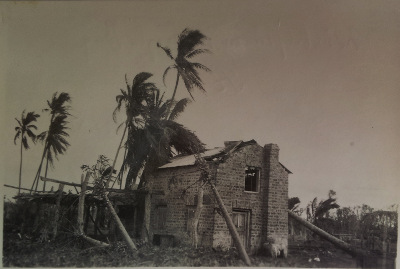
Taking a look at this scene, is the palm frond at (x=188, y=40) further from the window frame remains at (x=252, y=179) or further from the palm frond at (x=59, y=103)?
the window frame remains at (x=252, y=179)

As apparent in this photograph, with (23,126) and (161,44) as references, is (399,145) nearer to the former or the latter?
(161,44)

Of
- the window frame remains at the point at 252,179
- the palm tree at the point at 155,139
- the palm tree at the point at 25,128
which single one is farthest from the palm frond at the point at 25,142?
the window frame remains at the point at 252,179

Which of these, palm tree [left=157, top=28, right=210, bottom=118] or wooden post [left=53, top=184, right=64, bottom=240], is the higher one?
palm tree [left=157, top=28, right=210, bottom=118]

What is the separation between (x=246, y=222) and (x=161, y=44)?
251 centimetres

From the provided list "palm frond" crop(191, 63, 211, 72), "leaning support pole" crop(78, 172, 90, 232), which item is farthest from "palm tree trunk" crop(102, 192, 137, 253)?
"palm frond" crop(191, 63, 211, 72)

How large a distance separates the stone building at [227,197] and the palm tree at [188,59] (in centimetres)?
87

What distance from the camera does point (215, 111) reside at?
6156 mm

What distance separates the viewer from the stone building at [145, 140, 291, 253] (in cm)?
614

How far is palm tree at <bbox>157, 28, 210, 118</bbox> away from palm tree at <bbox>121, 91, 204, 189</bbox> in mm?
137

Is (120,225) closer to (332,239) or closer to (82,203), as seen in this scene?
(82,203)

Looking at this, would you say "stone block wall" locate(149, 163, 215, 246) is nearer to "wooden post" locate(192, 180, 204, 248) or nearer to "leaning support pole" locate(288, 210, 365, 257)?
"wooden post" locate(192, 180, 204, 248)

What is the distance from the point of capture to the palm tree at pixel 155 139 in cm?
595

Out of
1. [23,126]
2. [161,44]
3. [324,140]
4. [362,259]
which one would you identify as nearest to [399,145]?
[324,140]

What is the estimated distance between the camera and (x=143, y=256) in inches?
233
